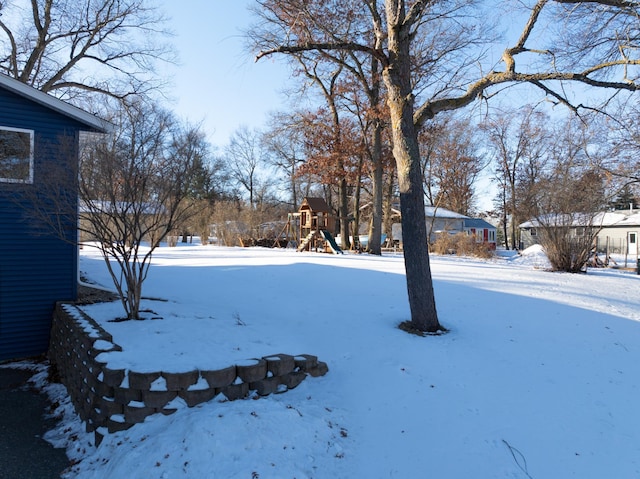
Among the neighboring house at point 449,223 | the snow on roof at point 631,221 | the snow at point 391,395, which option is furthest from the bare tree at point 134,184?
the snow on roof at point 631,221

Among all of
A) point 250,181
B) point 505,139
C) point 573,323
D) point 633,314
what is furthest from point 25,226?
point 505,139

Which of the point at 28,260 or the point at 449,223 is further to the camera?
the point at 449,223

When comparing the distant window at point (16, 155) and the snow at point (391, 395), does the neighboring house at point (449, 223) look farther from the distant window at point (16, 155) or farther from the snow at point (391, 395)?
the distant window at point (16, 155)

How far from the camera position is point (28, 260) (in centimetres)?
775

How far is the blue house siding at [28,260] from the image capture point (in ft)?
24.7

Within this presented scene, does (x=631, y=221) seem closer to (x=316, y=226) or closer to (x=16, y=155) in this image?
(x=316, y=226)

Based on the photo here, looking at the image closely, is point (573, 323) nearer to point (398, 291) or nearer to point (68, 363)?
point (398, 291)

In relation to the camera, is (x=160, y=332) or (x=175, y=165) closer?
(x=160, y=332)

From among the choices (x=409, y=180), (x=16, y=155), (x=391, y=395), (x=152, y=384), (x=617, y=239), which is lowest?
(x=391, y=395)

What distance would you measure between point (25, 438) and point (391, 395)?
396 cm

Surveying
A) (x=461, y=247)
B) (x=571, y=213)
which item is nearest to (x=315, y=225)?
(x=461, y=247)

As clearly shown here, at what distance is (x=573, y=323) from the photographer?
658 cm

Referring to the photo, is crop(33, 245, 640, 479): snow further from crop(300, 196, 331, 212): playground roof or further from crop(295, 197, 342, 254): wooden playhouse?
crop(300, 196, 331, 212): playground roof

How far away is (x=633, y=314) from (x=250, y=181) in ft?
140
